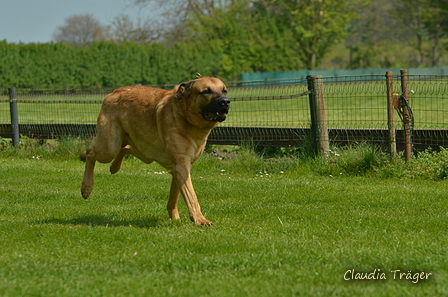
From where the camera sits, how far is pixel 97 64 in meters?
37.8

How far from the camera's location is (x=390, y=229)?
5711 millimetres

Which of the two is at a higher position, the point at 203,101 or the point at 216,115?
the point at 203,101

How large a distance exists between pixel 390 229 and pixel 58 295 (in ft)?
10.9

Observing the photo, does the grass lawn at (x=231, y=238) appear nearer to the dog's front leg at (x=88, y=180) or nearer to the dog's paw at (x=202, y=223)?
the dog's paw at (x=202, y=223)

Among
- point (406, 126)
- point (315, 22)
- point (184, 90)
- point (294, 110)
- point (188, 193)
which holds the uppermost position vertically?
point (315, 22)

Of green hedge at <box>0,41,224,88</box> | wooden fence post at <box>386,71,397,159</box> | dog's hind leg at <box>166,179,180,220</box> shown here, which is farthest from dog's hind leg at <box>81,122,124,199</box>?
green hedge at <box>0,41,224,88</box>

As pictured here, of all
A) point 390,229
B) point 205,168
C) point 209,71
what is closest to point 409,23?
point 209,71

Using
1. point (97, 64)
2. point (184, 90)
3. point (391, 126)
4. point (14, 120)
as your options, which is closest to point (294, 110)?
point (14, 120)

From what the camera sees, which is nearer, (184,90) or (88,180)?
(184,90)

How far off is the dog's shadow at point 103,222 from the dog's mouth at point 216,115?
4.19 ft

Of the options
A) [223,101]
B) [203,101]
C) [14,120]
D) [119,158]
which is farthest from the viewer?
[14,120]

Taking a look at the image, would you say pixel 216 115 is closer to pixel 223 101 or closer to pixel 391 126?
pixel 223 101

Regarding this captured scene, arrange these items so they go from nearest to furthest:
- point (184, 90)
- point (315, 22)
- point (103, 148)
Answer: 1. point (184, 90)
2. point (103, 148)
3. point (315, 22)

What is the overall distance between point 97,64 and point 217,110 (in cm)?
3330
